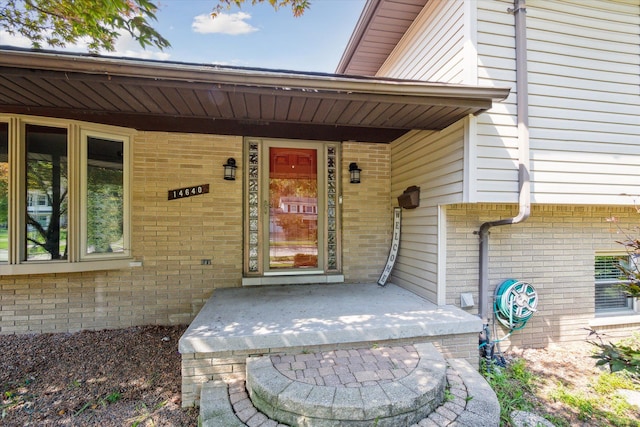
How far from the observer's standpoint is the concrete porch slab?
8.30ft

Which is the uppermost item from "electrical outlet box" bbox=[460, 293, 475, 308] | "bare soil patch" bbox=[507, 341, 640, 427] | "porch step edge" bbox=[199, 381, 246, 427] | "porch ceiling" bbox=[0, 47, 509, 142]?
"porch ceiling" bbox=[0, 47, 509, 142]

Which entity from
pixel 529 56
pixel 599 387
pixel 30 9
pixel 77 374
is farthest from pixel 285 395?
pixel 30 9

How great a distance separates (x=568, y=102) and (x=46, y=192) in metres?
6.05

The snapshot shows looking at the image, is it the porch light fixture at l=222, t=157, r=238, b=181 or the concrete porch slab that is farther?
the porch light fixture at l=222, t=157, r=238, b=181

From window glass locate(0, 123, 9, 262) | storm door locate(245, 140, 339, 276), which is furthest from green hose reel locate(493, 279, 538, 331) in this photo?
window glass locate(0, 123, 9, 262)

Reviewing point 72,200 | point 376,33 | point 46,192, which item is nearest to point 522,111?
point 376,33

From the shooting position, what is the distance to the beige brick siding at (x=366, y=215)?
14.7ft

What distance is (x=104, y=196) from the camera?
3822 millimetres

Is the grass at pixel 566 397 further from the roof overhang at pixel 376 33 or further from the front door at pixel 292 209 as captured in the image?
the roof overhang at pixel 376 33

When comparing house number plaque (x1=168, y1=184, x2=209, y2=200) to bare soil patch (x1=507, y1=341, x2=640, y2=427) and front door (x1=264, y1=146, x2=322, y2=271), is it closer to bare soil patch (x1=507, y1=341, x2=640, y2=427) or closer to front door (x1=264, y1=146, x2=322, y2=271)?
front door (x1=264, y1=146, x2=322, y2=271)

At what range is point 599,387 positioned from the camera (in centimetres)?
291

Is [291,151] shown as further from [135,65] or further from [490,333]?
[490,333]

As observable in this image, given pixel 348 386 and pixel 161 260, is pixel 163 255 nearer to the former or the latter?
pixel 161 260

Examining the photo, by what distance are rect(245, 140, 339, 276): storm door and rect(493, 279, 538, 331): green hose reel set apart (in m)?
2.16
